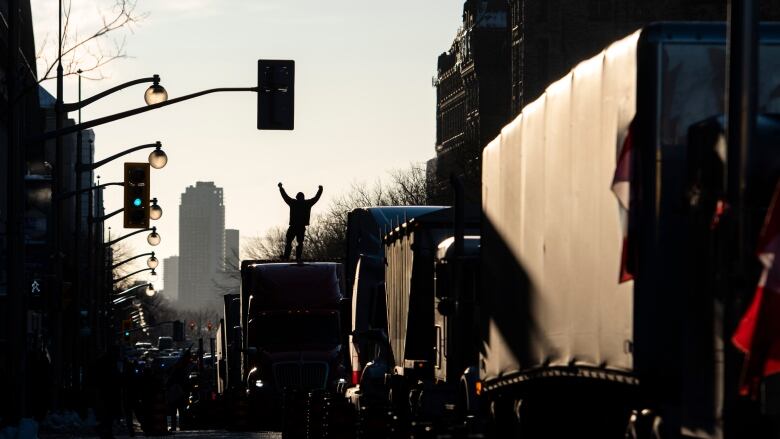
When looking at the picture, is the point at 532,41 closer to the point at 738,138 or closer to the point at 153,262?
the point at 153,262

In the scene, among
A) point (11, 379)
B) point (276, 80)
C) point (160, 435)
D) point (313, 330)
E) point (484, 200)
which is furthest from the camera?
point (313, 330)

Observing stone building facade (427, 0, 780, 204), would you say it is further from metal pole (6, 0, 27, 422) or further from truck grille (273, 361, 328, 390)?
metal pole (6, 0, 27, 422)

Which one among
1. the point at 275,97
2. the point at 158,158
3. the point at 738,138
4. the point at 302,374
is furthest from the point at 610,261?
the point at 158,158

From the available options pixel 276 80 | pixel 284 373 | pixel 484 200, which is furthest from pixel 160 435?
pixel 484 200

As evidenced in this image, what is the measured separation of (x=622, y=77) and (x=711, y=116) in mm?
918

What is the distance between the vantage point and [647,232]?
12047 millimetres

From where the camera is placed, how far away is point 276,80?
27906 millimetres

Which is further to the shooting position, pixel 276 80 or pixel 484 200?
pixel 276 80

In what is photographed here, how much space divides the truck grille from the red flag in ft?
95.0

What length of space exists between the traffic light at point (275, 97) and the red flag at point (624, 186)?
15536 mm

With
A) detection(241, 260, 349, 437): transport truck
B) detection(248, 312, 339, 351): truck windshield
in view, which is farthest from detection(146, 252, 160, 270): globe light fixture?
detection(248, 312, 339, 351): truck windshield

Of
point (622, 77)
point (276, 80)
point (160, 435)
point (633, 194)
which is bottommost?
point (160, 435)

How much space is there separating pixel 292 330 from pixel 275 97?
1383cm

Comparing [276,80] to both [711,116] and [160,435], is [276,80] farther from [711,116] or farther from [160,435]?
[711,116]
